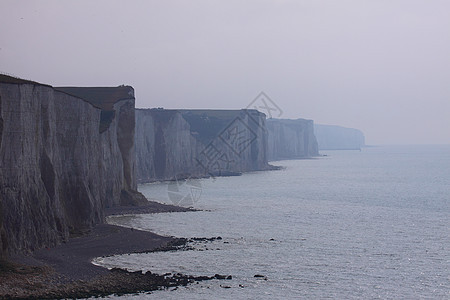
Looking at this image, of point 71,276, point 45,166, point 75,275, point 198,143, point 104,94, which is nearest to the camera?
point 71,276

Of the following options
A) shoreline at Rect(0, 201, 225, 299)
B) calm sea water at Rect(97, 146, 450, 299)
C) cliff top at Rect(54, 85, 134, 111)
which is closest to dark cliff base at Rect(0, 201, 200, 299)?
shoreline at Rect(0, 201, 225, 299)

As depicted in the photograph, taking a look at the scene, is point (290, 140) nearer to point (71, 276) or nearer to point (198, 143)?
point (198, 143)

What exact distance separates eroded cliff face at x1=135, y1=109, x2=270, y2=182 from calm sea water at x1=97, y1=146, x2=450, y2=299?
55.0 ft

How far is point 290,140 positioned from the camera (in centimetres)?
17762

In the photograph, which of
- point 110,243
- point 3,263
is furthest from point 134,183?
point 3,263

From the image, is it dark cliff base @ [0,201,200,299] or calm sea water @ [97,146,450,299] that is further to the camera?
calm sea water @ [97,146,450,299]

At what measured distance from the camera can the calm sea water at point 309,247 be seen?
24906 mm

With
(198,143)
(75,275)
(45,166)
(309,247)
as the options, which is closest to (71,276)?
(75,275)

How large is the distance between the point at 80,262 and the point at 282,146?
490ft

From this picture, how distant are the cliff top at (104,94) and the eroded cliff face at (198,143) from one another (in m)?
21.7

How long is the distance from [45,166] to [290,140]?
Answer: 14915 centimetres

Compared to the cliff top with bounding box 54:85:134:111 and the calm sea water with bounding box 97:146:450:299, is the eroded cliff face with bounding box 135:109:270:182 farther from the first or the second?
the cliff top with bounding box 54:85:134:111

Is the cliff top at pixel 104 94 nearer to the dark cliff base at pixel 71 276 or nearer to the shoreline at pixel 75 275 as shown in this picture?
the shoreline at pixel 75 275

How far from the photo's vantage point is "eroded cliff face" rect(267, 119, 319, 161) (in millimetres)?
165500
